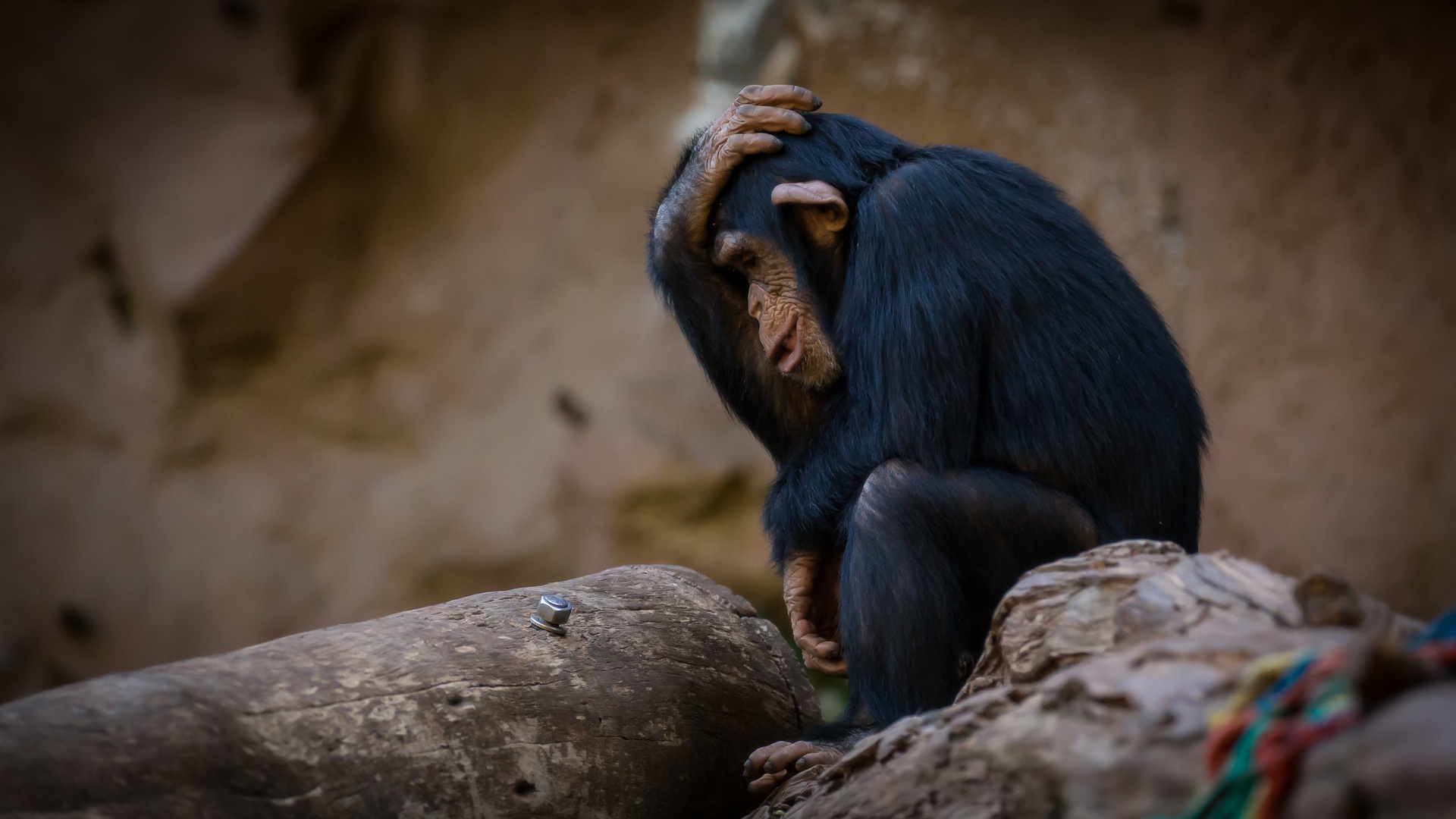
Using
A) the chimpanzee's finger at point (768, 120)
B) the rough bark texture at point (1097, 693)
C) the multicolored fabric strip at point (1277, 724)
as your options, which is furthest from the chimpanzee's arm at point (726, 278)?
the multicolored fabric strip at point (1277, 724)

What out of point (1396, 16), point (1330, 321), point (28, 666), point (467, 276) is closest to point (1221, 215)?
point (1330, 321)

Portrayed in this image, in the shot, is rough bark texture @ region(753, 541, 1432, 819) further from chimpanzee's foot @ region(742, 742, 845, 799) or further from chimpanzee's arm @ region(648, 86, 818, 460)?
chimpanzee's arm @ region(648, 86, 818, 460)

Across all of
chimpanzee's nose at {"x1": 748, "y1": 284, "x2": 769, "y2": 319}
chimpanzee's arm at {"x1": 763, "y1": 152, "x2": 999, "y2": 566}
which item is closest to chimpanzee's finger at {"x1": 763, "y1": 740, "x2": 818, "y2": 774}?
chimpanzee's arm at {"x1": 763, "y1": 152, "x2": 999, "y2": 566}

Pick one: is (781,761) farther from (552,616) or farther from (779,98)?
(779,98)

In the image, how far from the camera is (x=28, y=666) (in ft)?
23.6

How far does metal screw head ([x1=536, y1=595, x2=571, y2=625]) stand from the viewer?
2.93 meters

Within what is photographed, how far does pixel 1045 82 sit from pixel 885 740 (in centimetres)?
555

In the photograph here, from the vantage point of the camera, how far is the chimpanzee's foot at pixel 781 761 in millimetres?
2871

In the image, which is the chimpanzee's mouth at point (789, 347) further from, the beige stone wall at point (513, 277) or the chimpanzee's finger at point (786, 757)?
the beige stone wall at point (513, 277)

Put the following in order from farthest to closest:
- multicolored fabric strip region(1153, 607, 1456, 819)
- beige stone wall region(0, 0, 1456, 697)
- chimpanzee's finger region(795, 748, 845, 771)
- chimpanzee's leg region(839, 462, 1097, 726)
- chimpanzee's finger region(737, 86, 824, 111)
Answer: beige stone wall region(0, 0, 1456, 697), chimpanzee's finger region(737, 86, 824, 111), chimpanzee's finger region(795, 748, 845, 771), chimpanzee's leg region(839, 462, 1097, 726), multicolored fabric strip region(1153, 607, 1456, 819)

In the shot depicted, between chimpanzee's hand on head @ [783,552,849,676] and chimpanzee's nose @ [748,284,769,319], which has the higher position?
chimpanzee's nose @ [748,284,769,319]

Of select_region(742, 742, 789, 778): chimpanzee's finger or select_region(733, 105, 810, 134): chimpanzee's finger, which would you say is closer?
select_region(742, 742, 789, 778): chimpanzee's finger

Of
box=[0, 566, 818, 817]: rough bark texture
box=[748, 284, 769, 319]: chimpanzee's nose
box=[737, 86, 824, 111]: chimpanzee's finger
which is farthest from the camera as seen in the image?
box=[737, 86, 824, 111]: chimpanzee's finger

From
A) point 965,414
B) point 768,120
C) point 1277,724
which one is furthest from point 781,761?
point 768,120
